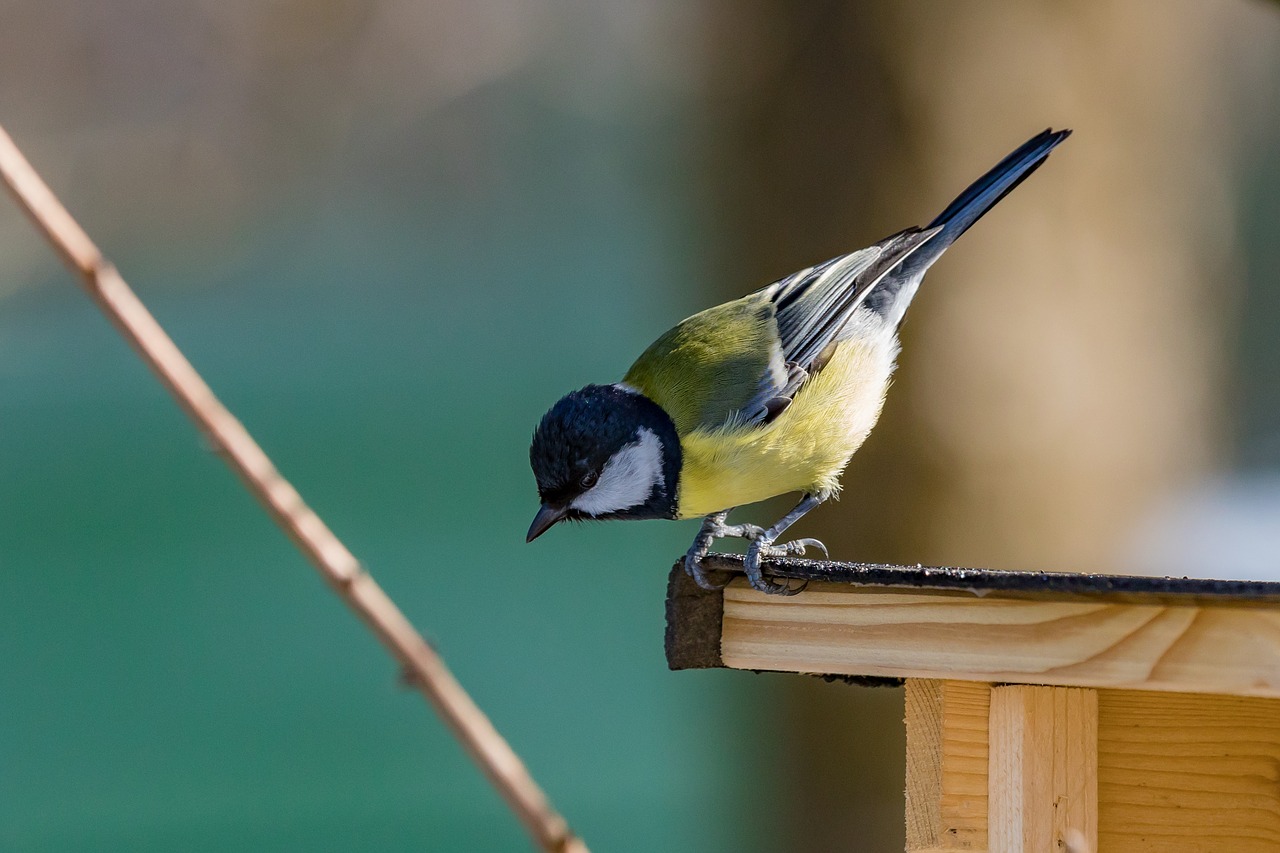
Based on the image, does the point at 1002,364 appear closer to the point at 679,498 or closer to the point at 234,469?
the point at 679,498

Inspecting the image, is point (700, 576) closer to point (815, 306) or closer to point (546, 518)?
point (546, 518)

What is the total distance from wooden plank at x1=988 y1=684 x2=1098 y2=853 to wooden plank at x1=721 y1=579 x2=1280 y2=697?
0.06m

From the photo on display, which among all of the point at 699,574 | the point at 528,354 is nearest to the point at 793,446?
the point at 699,574

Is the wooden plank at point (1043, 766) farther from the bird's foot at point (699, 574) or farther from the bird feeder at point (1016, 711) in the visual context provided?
the bird's foot at point (699, 574)

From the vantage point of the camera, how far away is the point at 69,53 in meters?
3.87

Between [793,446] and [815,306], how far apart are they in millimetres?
300

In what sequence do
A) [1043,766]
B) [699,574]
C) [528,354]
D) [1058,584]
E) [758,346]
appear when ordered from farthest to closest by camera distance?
[528,354]
[758,346]
[699,574]
[1043,766]
[1058,584]

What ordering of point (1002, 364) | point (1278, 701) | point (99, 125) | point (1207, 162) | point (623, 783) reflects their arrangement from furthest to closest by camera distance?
point (99, 125), point (623, 783), point (1207, 162), point (1002, 364), point (1278, 701)

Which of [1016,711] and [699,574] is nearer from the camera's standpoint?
[1016,711]

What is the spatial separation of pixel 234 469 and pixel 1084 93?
2.63 m

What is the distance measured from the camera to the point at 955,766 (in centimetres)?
120

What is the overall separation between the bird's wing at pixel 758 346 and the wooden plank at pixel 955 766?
0.64 meters

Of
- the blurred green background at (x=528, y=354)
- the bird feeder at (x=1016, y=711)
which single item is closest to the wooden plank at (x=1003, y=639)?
the bird feeder at (x=1016, y=711)

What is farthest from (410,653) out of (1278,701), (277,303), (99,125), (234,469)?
(99,125)
